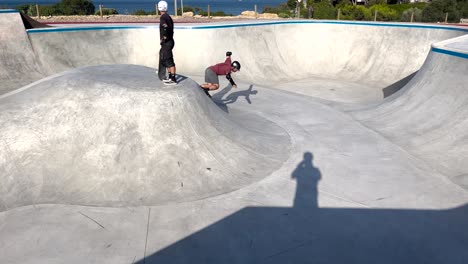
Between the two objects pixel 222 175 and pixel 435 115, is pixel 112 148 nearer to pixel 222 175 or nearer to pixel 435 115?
pixel 222 175

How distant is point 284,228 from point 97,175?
12.1ft

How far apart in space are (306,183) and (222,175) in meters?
1.75

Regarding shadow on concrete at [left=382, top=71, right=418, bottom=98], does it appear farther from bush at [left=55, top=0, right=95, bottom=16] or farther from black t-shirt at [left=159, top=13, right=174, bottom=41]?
bush at [left=55, top=0, right=95, bottom=16]

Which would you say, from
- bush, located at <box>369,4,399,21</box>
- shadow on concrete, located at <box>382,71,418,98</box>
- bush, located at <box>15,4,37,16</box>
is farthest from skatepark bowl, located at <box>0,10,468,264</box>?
bush, located at <box>15,4,37,16</box>

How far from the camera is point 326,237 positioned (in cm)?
504

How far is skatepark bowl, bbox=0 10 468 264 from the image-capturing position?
4.84 metres

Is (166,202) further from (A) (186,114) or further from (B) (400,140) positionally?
(B) (400,140)

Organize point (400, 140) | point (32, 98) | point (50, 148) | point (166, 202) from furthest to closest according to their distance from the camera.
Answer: point (400, 140) < point (32, 98) < point (50, 148) < point (166, 202)

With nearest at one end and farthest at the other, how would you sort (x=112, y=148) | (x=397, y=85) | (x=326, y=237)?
→ (x=326, y=237)
(x=112, y=148)
(x=397, y=85)

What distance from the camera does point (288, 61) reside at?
20250 mm

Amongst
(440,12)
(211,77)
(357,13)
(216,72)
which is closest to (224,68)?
(216,72)

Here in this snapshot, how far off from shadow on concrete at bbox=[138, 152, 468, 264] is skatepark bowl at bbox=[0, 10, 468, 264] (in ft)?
0.08

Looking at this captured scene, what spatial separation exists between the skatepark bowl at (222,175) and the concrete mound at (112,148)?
0.03m

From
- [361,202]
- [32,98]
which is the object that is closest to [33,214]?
[32,98]
